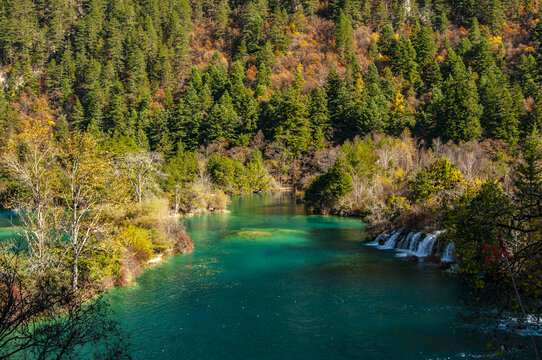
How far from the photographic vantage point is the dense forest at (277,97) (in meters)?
60.7

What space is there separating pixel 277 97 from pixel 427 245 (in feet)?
264

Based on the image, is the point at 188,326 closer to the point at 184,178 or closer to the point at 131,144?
the point at 184,178

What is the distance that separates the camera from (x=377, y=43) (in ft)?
410

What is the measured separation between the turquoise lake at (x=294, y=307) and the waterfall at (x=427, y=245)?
2.58 metres

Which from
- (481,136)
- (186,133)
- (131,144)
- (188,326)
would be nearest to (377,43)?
(481,136)

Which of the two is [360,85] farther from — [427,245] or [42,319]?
[42,319]

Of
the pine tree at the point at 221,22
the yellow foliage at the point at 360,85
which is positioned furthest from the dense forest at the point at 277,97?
the pine tree at the point at 221,22

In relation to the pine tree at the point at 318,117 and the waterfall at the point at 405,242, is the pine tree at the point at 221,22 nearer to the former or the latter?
the pine tree at the point at 318,117

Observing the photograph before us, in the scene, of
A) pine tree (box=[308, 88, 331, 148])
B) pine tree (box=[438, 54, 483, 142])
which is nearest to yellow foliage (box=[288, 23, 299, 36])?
pine tree (box=[308, 88, 331, 148])

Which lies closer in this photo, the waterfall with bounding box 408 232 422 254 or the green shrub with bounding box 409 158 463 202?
the waterfall with bounding box 408 232 422 254

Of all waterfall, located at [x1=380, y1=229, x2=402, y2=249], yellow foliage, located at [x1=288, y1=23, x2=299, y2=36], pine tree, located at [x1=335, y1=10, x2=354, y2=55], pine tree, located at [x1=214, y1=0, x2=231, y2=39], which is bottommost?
waterfall, located at [x1=380, y1=229, x2=402, y2=249]

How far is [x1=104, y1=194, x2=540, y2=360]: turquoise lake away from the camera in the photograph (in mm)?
17953

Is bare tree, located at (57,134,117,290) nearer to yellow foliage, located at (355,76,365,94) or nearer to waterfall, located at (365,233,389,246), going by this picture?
waterfall, located at (365,233,389,246)

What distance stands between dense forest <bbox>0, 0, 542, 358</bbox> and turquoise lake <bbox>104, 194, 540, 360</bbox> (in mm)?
5382
